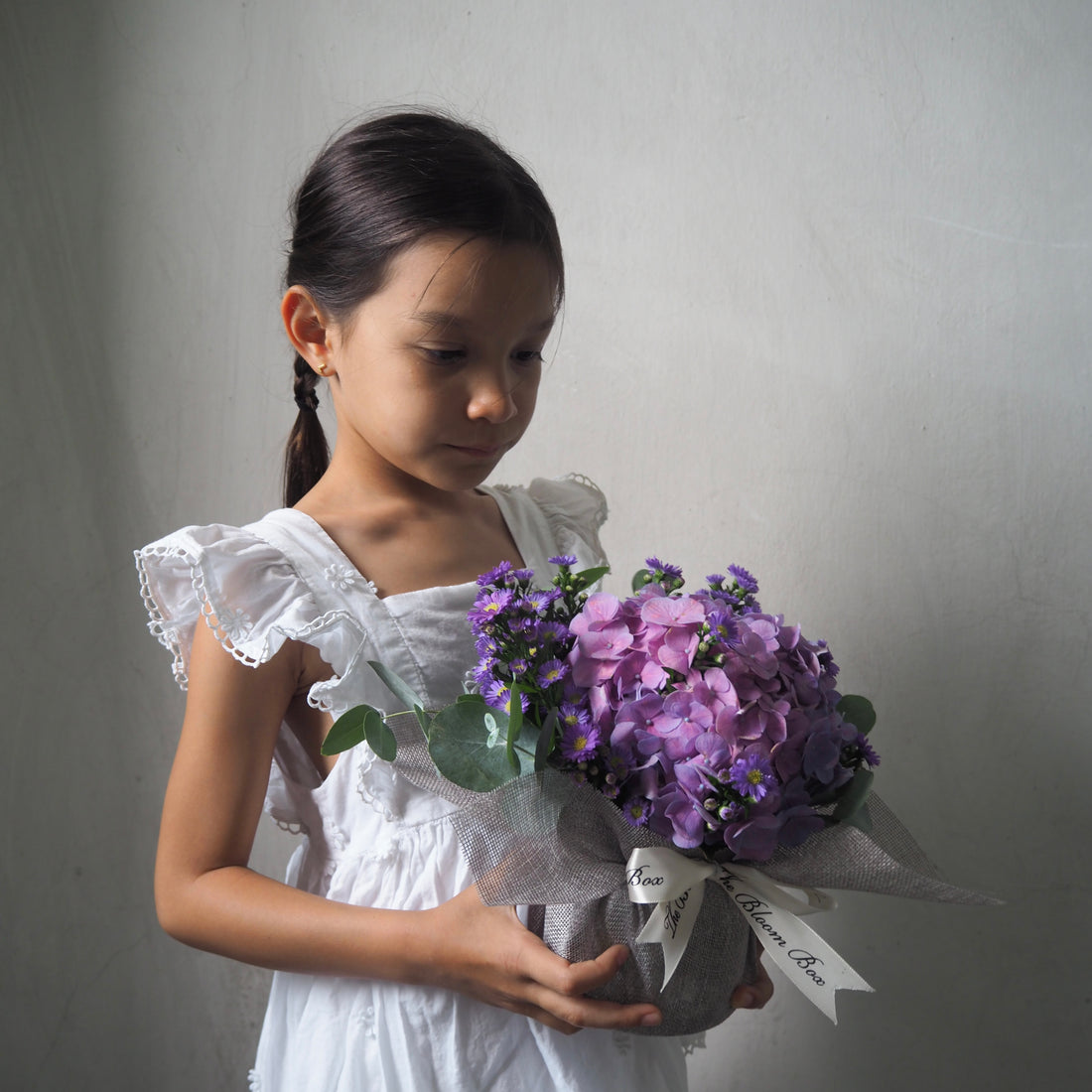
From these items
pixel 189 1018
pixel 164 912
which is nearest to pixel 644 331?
pixel 164 912

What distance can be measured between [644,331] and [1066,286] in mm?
457

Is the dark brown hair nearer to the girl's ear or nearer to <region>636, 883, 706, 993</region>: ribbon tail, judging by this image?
the girl's ear

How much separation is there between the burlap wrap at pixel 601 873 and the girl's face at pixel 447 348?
0.80 feet

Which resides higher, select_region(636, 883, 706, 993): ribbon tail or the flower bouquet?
the flower bouquet

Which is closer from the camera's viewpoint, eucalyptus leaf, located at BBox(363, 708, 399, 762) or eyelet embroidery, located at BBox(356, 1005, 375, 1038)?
eucalyptus leaf, located at BBox(363, 708, 399, 762)

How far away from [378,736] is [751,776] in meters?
0.24

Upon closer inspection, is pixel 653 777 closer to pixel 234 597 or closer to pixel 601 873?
pixel 601 873

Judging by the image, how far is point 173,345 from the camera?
1.22 metres

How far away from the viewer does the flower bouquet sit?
602 millimetres

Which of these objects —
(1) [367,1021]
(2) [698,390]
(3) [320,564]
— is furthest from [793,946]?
(2) [698,390]

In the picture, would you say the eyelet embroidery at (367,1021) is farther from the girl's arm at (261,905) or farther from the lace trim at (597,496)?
the lace trim at (597,496)

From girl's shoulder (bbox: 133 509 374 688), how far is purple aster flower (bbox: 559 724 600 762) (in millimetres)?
198

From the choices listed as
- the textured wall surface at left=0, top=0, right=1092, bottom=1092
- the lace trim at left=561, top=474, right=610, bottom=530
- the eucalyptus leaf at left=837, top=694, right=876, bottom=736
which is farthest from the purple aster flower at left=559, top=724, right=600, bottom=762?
A: the textured wall surface at left=0, top=0, right=1092, bottom=1092

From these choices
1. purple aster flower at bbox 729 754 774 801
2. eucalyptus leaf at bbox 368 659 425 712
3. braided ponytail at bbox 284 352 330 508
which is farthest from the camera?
braided ponytail at bbox 284 352 330 508
